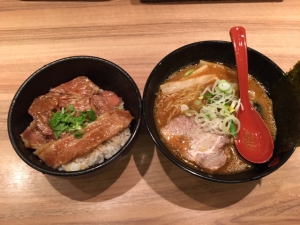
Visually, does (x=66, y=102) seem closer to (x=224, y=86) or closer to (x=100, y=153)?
(x=100, y=153)

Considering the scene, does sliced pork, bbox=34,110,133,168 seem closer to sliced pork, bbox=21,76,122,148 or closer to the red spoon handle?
sliced pork, bbox=21,76,122,148

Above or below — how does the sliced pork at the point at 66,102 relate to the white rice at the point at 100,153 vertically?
above

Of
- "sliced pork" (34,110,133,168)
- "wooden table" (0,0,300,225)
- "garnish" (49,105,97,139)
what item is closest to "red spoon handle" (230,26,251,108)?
"wooden table" (0,0,300,225)

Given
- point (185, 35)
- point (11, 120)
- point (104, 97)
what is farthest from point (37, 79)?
point (185, 35)

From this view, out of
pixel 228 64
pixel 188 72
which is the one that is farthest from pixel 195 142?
pixel 228 64

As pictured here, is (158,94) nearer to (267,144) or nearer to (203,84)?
(203,84)

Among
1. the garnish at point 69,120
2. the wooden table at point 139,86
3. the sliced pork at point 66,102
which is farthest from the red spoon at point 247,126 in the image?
the garnish at point 69,120

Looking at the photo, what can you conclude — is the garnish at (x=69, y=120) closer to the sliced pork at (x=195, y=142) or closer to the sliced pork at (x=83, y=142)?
the sliced pork at (x=83, y=142)
